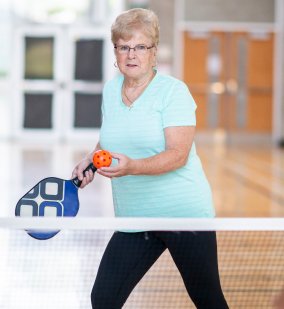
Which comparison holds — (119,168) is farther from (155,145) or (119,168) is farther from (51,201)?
(51,201)

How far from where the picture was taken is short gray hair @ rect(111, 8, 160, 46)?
8.68ft

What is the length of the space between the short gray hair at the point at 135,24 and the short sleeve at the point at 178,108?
18 centimetres

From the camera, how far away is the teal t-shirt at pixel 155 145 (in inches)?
107

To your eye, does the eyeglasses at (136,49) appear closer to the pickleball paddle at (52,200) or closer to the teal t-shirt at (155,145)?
the teal t-shirt at (155,145)

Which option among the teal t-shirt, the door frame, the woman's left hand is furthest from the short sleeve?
the door frame

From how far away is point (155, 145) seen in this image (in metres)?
2.75

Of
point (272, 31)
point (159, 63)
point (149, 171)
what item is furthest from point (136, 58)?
point (272, 31)

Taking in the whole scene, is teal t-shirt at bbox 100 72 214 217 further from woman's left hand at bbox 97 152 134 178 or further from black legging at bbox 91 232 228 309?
woman's left hand at bbox 97 152 134 178

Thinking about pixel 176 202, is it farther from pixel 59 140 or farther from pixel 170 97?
pixel 59 140

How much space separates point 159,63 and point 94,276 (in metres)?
17.7

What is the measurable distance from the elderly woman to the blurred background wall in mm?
17671

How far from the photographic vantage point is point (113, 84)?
2893mm

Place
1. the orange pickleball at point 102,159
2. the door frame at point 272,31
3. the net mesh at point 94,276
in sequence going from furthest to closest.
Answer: the door frame at point 272,31
the net mesh at point 94,276
the orange pickleball at point 102,159

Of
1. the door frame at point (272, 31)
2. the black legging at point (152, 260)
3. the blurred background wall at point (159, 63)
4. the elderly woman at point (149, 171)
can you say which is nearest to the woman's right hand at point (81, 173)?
the elderly woman at point (149, 171)
